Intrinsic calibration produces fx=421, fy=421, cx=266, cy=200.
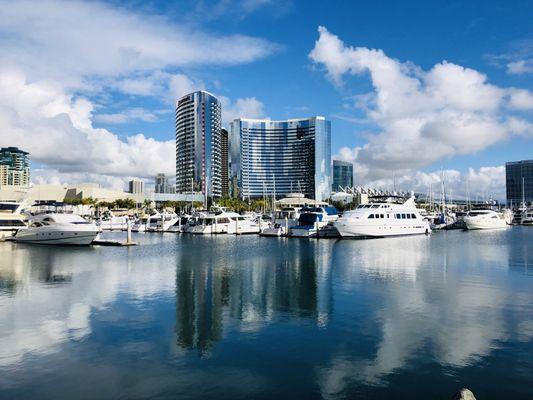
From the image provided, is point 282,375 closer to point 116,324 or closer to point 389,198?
point 116,324

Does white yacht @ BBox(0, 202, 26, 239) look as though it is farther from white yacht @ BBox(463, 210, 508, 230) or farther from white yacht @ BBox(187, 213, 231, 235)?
white yacht @ BBox(463, 210, 508, 230)

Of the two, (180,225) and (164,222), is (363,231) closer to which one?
(180,225)

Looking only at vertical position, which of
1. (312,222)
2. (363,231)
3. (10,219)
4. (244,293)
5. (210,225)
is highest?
(10,219)

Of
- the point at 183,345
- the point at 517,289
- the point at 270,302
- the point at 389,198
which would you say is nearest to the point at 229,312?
the point at 270,302

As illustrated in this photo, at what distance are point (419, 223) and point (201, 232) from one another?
2124 inches

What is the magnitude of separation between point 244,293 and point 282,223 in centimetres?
7393

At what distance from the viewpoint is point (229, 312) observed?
27.2 meters

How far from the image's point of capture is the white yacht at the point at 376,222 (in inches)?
3391

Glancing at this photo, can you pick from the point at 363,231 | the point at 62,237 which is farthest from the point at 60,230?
the point at 363,231

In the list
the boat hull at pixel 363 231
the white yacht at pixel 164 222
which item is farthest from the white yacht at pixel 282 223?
the white yacht at pixel 164 222

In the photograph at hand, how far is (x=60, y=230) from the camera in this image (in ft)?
242

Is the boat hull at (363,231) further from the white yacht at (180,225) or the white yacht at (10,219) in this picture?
the white yacht at (10,219)

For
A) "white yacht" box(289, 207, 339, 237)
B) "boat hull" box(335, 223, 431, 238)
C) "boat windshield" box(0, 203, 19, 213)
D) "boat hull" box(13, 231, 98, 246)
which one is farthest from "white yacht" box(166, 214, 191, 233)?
"boat hull" box(335, 223, 431, 238)

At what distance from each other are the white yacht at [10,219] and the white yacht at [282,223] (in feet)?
175
